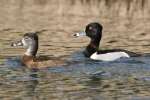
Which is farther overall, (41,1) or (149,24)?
(41,1)

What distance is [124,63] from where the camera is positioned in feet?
59.2

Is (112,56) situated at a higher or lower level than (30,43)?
lower

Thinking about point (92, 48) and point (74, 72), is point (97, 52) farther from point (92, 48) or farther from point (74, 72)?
point (74, 72)

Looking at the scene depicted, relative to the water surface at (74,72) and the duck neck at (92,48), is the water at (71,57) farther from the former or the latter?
the duck neck at (92,48)

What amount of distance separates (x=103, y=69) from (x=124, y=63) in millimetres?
1141

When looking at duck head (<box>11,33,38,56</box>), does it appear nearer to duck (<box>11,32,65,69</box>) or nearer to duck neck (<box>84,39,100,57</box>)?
duck (<box>11,32,65,69</box>)

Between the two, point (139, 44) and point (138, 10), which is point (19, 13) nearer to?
point (138, 10)

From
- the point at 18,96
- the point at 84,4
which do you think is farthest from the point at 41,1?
the point at 18,96

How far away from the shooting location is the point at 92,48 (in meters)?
20.2

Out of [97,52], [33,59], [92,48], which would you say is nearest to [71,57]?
[97,52]

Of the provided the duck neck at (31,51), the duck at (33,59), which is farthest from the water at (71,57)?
the duck neck at (31,51)

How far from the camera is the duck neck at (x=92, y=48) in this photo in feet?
64.9

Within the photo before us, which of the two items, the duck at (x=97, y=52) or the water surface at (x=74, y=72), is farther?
the duck at (x=97, y=52)

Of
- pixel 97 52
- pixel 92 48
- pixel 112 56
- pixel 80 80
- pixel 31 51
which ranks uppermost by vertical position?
pixel 80 80
